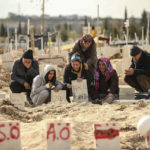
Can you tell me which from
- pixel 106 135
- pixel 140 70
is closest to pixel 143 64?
pixel 140 70

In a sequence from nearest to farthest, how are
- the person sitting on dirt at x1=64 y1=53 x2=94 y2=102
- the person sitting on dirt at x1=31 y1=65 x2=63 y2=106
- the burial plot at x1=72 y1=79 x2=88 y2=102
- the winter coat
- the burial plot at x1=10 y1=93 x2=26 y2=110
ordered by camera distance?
the burial plot at x1=10 y1=93 x2=26 y2=110 → the burial plot at x1=72 y1=79 x2=88 y2=102 → the person sitting on dirt at x1=31 y1=65 x2=63 y2=106 → the person sitting on dirt at x1=64 y1=53 x2=94 y2=102 → the winter coat

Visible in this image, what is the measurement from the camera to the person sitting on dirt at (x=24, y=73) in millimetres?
7695

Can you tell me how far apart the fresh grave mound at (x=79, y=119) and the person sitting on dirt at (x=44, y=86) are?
686 millimetres

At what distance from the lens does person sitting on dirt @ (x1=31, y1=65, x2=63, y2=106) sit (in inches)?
277

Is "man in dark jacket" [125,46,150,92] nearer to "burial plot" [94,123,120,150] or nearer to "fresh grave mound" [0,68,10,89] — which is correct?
"burial plot" [94,123,120,150]

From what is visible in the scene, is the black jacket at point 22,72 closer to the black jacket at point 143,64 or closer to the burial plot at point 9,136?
the black jacket at point 143,64

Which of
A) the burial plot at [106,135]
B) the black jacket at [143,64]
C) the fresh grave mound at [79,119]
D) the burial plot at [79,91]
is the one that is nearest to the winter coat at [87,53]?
the black jacket at [143,64]

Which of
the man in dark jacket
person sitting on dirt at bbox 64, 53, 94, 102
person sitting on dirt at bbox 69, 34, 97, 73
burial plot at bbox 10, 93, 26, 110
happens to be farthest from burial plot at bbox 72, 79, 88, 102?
the man in dark jacket

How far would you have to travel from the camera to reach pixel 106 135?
11.9ft

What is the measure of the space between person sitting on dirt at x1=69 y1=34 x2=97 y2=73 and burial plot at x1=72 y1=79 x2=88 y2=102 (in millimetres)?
855

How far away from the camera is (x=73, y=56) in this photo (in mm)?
7340

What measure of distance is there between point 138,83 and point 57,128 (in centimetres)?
451

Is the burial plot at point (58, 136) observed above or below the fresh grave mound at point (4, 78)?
above

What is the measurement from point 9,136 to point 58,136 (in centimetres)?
42
